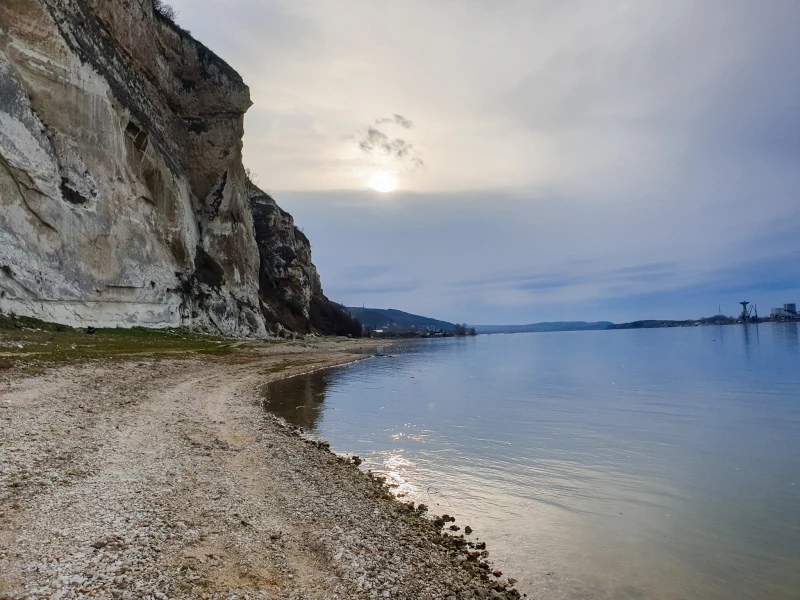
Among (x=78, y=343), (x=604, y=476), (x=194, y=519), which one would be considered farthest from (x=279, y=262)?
(x=194, y=519)

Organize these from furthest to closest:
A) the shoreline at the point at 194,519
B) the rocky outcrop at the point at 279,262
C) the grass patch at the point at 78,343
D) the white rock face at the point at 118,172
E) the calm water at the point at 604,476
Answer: the rocky outcrop at the point at 279,262
the white rock face at the point at 118,172
the grass patch at the point at 78,343
the calm water at the point at 604,476
the shoreline at the point at 194,519

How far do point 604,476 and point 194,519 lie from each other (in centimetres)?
912

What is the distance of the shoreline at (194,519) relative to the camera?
485 cm

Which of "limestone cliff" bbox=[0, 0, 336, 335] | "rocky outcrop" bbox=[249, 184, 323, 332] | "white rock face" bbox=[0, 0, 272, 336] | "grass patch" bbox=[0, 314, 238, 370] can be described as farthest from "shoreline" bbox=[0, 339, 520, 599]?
"rocky outcrop" bbox=[249, 184, 323, 332]

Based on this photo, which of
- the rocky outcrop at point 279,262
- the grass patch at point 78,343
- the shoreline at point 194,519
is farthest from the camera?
the rocky outcrop at point 279,262

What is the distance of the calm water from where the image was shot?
696 centimetres

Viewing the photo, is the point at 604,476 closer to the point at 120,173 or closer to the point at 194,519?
the point at 194,519

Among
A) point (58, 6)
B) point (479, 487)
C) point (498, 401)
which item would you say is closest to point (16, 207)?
point (58, 6)

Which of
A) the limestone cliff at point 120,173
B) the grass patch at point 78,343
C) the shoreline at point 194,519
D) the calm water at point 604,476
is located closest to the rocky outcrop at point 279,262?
the limestone cliff at point 120,173

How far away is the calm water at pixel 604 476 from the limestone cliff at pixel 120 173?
1803cm

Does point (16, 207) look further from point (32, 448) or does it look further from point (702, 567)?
point (702, 567)

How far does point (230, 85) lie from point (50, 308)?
36.2m

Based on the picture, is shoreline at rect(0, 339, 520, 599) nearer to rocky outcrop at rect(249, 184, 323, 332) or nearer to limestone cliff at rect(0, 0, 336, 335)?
limestone cliff at rect(0, 0, 336, 335)

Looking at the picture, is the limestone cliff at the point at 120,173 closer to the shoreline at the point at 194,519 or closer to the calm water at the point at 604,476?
the calm water at the point at 604,476
